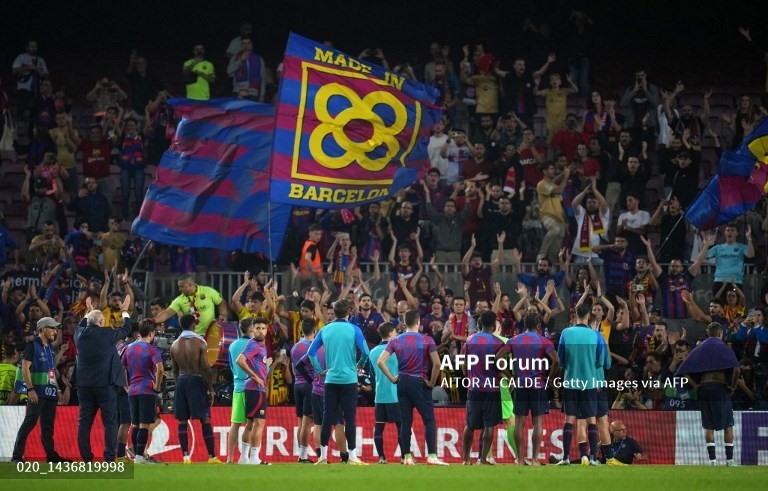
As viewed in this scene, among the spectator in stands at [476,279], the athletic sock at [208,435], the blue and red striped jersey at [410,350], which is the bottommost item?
the athletic sock at [208,435]

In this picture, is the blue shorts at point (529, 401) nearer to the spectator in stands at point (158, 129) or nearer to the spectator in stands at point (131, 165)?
the spectator in stands at point (131, 165)

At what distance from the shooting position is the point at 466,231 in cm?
2638

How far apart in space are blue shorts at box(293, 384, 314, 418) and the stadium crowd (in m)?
1.89

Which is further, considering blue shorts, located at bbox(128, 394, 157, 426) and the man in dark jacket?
blue shorts, located at bbox(128, 394, 157, 426)

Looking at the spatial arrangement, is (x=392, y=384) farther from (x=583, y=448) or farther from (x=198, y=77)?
(x=198, y=77)

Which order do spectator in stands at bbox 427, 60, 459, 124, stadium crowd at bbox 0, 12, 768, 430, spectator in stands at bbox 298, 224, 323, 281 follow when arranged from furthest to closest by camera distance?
spectator in stands at bbox 427, 60, 459, 124, spectator in stands at bbox 298, 224, 323, 281, stadium crowd at bbox 0, 12, 768, 430

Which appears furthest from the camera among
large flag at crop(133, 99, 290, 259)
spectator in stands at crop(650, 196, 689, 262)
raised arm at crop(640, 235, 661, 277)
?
spectator in stands at crop(650, 196, 689, 262)

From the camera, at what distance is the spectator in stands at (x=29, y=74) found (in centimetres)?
3067

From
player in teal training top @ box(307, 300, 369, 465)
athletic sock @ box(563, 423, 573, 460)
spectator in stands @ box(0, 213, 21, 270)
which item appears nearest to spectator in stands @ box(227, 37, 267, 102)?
spectator in stands @ box(0, 213, 21, 270)

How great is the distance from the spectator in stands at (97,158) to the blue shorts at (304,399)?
9696 millimetres

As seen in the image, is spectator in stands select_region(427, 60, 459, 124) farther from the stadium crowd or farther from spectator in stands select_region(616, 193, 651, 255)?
spectator in stands select_region(616, 193, 651, 255)

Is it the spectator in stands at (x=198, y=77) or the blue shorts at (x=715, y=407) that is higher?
the spectator in stands at (x=198, y=77)

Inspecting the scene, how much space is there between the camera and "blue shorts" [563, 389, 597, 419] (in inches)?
759

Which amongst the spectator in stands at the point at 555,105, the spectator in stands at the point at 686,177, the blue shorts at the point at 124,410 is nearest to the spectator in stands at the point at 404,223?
the spectator in stands at the point at 555,105
